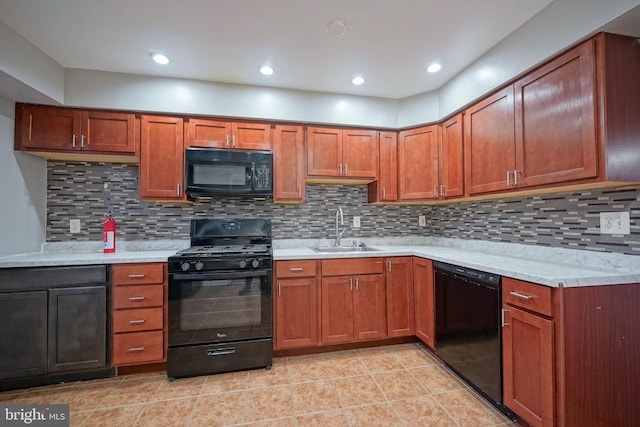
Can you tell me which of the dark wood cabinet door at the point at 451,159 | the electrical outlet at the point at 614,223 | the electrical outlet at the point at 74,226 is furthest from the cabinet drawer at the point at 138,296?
the electrical outlet at the point at 614,223

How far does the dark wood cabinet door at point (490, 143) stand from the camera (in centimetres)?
193

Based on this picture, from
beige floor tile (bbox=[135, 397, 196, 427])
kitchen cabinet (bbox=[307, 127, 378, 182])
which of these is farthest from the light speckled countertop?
beige floor tile (bbox=[135, 397, 196, 427])

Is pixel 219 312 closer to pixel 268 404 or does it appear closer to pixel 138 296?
pixel 138 296

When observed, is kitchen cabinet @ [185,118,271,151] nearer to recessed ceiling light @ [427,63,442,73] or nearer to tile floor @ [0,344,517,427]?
recessed ceiling light @ [427,63,442,73]

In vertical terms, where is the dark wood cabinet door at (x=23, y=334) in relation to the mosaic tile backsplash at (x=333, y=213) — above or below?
below

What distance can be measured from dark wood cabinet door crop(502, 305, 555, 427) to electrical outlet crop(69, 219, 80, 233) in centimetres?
345

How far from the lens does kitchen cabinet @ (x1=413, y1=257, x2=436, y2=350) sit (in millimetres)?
2312

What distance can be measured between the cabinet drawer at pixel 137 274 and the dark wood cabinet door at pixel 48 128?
1.12 meters

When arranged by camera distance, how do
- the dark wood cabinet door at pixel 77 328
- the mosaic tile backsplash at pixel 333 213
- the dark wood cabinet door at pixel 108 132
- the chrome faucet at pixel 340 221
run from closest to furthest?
the mosaic tile backsplash at pixel 333 213, the dark wood cabinet door at pixel 77 328, the dark wood cabinet door at pixel 108 132, the chrome faucet at pixel 340 221

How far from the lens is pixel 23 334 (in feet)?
6.28

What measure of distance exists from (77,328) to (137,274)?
21.1 inches

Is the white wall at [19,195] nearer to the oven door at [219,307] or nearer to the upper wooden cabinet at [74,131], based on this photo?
the upper wooden cabinet at [74,131]

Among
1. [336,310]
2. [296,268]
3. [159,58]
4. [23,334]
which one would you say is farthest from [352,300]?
[159,58]

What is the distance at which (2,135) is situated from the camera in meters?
2.09
